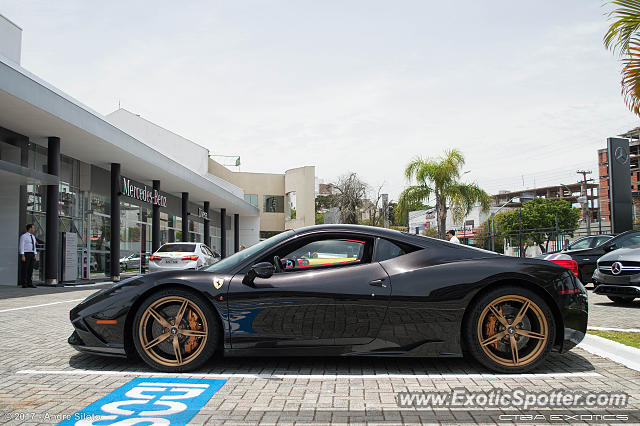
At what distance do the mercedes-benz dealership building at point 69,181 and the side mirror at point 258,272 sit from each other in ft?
33.8

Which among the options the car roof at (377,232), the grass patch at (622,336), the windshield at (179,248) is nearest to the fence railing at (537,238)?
the windshield at (179,248)

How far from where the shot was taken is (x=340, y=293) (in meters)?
4.22

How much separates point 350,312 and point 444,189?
2421 cm

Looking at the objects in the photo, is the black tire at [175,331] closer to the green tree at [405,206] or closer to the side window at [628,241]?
the side window at [628,241]

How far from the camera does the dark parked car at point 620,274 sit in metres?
8.65

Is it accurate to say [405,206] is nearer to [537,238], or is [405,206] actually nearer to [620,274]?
[537,238]

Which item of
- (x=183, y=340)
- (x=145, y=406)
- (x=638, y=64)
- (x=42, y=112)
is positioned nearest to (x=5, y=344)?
(x=183, y=340)

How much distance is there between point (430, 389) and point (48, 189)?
48.6ft

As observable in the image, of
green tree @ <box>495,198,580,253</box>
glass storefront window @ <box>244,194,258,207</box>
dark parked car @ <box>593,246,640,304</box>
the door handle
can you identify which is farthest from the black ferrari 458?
green tree @ <box>495,198,580,253</box>

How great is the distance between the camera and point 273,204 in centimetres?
5416

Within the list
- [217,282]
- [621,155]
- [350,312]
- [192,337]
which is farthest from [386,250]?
[621,155]

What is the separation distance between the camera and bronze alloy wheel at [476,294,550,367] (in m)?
4.25

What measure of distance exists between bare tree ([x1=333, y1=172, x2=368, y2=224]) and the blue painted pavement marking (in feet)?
140

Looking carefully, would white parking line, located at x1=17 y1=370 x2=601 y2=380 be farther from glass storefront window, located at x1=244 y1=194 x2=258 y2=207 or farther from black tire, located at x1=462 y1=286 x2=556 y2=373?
glass storefront window, located at x1=244 y1=194 x2=258 y2=207
